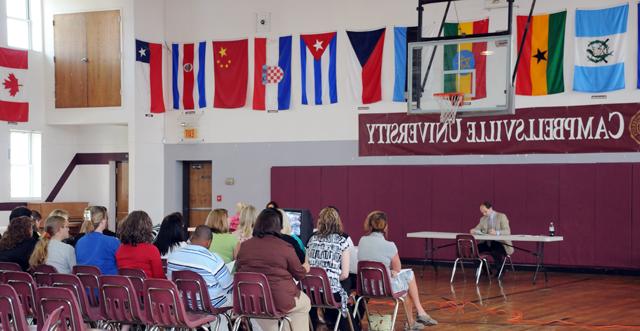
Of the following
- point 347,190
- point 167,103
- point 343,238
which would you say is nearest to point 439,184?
point 347,190

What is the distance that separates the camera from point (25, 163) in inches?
→ 728

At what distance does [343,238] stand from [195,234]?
175 centimetres

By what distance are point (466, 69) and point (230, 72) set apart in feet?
22.9

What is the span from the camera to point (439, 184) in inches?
648

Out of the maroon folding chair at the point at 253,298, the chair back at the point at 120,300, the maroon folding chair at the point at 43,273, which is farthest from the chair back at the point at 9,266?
the maroon folding chair at the point at 253,298

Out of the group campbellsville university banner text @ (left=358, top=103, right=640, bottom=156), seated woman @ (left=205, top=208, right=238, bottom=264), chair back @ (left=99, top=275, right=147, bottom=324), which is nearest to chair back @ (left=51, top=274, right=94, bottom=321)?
chair back @ (left=99, top=275, right=147, bottom=324)

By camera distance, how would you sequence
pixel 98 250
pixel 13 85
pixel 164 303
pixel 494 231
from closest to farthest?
pixel 164 303
pixel 98 250
pixel 494 231
pixel 13 85

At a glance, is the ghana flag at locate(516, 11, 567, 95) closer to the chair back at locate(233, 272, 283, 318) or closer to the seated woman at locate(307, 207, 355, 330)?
the seated woman at locate(307, 207, 355, 330)

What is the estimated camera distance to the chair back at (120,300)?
6762 mm

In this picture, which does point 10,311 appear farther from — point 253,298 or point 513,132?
point 513,132

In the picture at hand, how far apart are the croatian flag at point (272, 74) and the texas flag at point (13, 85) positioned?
5.05 m

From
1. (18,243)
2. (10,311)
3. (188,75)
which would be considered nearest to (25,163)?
(188,75)

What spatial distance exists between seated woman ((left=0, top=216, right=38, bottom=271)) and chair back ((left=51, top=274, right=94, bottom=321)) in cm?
114

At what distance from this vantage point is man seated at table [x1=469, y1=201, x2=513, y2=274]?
46.5 feet
